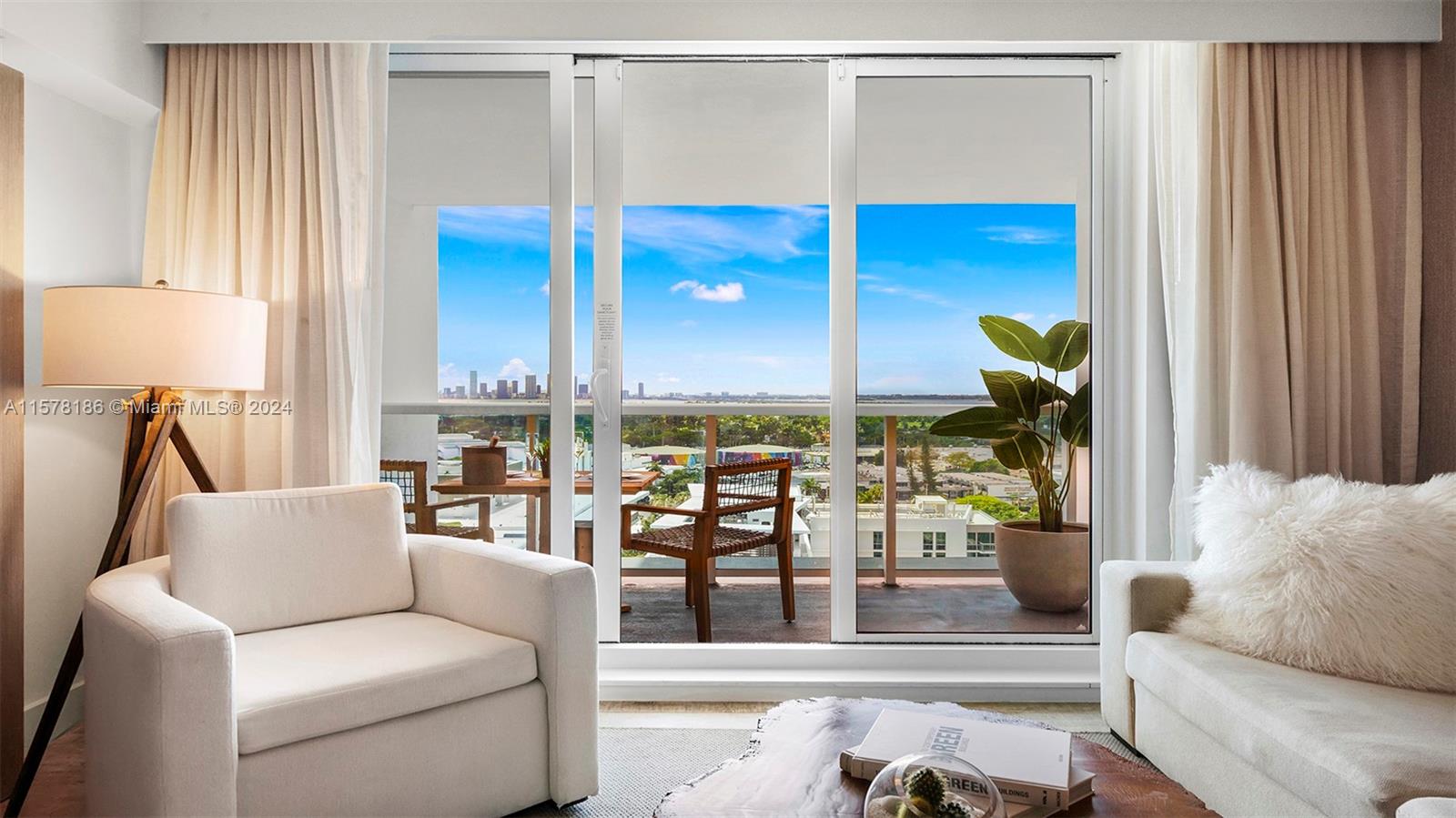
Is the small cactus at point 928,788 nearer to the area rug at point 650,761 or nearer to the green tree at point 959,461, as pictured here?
the area rug at point 650,761

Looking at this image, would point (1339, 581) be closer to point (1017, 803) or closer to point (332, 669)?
point (1017, 803)

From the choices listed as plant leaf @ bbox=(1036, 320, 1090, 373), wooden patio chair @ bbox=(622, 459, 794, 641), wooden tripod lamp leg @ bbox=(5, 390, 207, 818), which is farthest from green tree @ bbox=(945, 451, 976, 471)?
wooden tripod lamp leg @ bbox=(5, 390, 207, 818)

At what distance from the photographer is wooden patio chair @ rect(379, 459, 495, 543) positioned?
320cm

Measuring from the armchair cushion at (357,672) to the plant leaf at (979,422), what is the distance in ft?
5.92

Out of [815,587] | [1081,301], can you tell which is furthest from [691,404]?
[1081,301]

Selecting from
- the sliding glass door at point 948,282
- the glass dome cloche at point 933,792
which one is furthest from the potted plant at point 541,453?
the glass dome cloche at point 933,792

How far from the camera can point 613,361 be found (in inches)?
124

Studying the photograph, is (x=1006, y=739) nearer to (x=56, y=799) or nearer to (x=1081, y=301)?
(x=1081, y=301)

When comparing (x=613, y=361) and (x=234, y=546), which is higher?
(x=613, y=361)

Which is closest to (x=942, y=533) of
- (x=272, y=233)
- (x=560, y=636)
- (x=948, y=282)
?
(x=948, y=282)

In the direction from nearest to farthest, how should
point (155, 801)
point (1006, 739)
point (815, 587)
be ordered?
point (1006, 739)
point (155, 801)
point (815, 587)

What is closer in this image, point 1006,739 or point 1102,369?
point 1006,739

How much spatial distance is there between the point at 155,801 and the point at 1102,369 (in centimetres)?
307

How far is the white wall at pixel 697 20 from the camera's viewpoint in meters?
2.80
